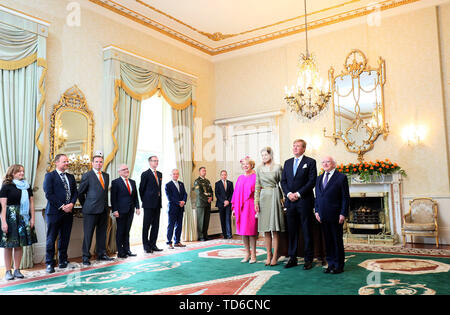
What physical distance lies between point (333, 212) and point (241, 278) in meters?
1.37

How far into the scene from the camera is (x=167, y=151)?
28.5 ft

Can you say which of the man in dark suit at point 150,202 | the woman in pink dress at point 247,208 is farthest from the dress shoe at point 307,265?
the man in dark suit at point 150,202

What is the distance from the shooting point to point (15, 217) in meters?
4.59

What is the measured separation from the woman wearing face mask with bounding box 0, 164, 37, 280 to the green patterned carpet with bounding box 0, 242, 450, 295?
0.36 meters

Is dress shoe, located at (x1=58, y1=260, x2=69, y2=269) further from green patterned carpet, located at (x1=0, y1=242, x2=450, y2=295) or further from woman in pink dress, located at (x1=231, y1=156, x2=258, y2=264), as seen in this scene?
woman in pink dress, located at (x1=231, y1=156, x2=258, y2=264)

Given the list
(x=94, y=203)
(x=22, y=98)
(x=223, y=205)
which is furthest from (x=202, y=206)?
(x=22, y=98)

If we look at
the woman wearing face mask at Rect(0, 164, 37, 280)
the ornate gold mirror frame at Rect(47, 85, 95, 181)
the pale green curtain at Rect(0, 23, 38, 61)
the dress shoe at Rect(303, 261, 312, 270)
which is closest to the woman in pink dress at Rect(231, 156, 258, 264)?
the dress shoe at Rect(303, 261, 312, 270)

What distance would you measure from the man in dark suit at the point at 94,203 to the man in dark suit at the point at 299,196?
2814 millimetres

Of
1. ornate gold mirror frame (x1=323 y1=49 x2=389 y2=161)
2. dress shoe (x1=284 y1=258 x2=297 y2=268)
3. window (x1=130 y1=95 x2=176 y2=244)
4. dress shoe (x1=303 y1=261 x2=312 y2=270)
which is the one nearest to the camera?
dress shoe (x1=303 y1=261 x2=312 y2=270)

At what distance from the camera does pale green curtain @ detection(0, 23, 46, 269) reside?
5.52 m

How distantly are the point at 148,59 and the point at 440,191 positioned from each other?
21.3 feet

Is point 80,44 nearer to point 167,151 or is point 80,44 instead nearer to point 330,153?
point 167,151

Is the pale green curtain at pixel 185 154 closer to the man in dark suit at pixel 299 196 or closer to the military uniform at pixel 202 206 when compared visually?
the military uniform at pixel 202 206

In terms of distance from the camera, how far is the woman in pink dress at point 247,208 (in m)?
5.11
